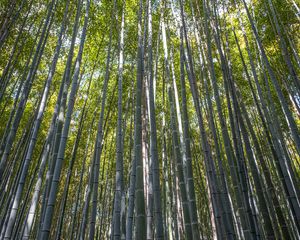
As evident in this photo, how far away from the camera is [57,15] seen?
5508 mm

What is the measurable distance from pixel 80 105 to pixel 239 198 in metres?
5.63

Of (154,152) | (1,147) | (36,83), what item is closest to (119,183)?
(154,152)

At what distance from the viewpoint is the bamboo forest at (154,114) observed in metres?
2.88

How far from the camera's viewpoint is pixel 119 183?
2.99 m

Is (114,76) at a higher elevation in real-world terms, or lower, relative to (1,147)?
higher

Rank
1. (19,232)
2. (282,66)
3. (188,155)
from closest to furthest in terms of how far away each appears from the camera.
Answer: (188,155), (19,232), (282,66)

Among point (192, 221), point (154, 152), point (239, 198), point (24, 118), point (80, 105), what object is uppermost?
point (80, 105)

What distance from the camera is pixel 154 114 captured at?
2.81 meters

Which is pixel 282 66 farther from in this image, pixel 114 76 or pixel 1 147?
pixel 1 147

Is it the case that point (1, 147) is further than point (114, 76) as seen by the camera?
No

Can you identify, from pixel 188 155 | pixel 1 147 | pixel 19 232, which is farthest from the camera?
pixel 19 232

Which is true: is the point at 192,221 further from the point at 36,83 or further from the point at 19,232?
the point at 36,83

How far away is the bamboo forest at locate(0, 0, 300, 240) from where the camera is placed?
2883 millimetres

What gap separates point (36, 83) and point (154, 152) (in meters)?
5.12
